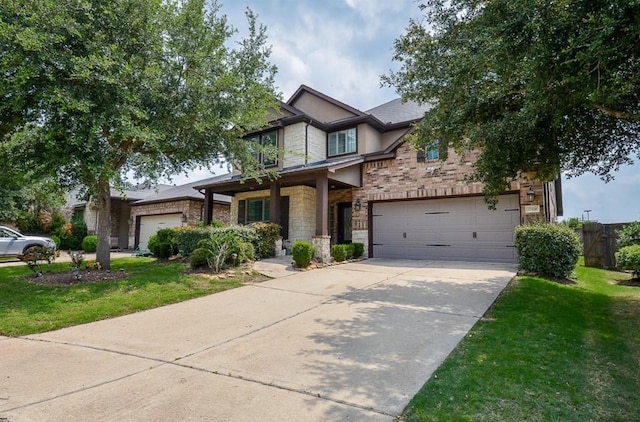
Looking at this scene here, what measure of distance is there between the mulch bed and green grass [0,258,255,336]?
27cm

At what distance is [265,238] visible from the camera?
1418 centimetres

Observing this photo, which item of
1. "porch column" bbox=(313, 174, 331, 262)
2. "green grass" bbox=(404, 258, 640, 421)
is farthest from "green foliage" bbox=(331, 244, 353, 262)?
"green grass" bbox=(404, 258, 640, 421)

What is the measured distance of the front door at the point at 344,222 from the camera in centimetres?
1664

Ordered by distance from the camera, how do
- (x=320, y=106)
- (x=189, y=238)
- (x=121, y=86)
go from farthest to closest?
(x=320, y=106)
(x=189, y=238)
(x=121, y=86)

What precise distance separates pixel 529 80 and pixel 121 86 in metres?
8.08

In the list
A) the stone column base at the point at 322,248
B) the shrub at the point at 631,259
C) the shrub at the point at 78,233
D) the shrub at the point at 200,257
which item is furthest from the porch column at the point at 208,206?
the shrub at the point at 631,259

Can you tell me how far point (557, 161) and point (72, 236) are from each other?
24599 millimetres

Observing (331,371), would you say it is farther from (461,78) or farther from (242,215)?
(242,215)

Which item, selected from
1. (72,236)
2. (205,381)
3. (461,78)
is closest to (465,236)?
(461,78)

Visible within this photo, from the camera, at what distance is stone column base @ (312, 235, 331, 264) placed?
12539 millimetres

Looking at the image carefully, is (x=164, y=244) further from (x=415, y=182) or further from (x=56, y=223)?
(x=56, y=223)

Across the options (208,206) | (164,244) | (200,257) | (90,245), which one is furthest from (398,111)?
(90,245)

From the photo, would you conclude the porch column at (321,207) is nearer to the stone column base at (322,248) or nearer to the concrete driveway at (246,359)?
the stone column base at (322,248)

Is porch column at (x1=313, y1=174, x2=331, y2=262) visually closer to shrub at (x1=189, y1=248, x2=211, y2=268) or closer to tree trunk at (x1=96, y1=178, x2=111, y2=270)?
shrub at (x1=189, y1=248, x2=211, y2=268)
